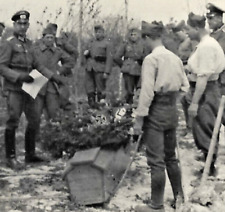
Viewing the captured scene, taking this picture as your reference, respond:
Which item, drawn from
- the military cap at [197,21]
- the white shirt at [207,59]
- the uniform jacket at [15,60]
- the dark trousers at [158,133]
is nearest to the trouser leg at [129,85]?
the uniform jacket at [15,60]

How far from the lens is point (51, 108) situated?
25.0 ft

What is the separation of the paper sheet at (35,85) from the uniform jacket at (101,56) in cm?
498

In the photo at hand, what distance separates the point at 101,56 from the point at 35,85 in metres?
5.15

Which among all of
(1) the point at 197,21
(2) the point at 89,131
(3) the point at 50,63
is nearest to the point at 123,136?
(2) the point at 89,131

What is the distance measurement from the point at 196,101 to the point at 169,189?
3.63 ft

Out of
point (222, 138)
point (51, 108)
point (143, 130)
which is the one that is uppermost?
point (143, 130)

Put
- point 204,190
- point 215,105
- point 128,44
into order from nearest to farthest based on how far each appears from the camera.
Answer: point 204,190 < point 215,105 < point 128,44

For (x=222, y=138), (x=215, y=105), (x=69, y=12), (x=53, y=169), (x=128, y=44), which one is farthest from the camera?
(x=69, y=12)

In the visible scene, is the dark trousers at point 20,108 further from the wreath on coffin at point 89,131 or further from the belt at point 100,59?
the belt at point 100,59

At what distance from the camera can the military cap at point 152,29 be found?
15.1 ft

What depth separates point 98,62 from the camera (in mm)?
11391

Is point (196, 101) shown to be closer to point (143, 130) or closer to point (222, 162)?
point (143, 130)

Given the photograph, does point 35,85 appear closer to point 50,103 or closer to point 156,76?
point 50,103

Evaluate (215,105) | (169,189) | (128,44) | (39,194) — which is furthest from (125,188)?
(128,44)
